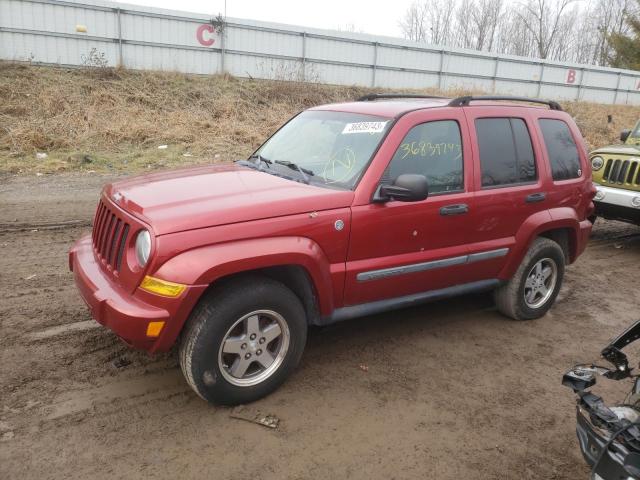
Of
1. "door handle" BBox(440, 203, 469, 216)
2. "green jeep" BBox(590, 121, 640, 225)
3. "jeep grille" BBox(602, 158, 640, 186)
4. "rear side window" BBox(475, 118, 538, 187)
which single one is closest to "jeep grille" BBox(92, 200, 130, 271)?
"door handle" BBox(440, 203, 469, 216)

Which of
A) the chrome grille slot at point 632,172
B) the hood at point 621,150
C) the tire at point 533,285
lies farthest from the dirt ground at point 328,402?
the hood at point 621,150

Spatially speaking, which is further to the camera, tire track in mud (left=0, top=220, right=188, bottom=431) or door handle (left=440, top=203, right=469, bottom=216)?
door handle (left=440, top=203, right=469, bottom=216)

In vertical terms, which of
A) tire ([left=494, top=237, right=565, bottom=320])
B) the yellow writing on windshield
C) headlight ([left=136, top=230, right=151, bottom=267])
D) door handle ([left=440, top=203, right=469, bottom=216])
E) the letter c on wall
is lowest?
tire ([left=494, top=237, right=565, bottom=320])

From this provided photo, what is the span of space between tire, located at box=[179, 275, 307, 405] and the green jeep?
5582 millimetres

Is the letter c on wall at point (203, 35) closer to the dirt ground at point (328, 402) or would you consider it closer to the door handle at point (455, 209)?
the dirt ground at point (328, 402)

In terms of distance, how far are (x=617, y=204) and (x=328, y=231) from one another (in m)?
5.43

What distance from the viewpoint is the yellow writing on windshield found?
384cm

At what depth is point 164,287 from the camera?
292cm

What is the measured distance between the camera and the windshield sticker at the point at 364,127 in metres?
3.88

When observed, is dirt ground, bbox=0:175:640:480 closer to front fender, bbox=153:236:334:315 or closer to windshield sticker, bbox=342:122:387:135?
front fender, bbox=153:236:334:315

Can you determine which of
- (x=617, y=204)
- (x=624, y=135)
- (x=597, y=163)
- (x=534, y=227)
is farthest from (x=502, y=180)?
(x=624, y=135)

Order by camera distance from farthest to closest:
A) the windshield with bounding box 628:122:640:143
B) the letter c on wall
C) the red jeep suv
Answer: the letter c on wall, the windshield with bounding box 628:122:640:143, the red jeep suv

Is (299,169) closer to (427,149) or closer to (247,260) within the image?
(427,149)

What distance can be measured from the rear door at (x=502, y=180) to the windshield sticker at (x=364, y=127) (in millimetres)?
821
